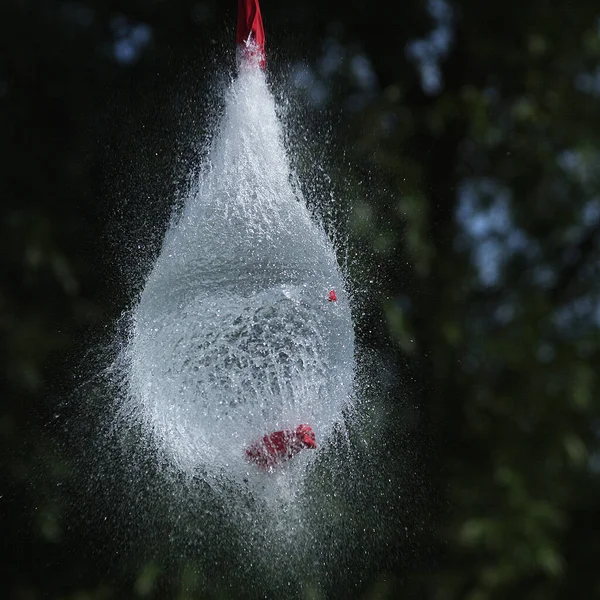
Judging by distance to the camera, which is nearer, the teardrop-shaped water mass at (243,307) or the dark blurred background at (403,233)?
the teardrop-shaped water mass at (243,307)

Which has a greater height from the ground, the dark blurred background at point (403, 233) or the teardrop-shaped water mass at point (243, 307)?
the dark blurred background at point (403, 233)

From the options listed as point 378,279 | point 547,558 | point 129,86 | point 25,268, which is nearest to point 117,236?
point 25,268

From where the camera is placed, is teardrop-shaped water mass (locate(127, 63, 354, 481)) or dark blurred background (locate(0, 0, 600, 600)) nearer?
teardrop-shaped water mass (locate(127, 63, 354, 481))

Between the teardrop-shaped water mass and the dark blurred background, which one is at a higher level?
the dark blurred background

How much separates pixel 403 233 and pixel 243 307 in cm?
102

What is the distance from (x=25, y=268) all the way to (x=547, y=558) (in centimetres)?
128

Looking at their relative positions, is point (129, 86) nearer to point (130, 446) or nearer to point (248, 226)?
point (130, 446)

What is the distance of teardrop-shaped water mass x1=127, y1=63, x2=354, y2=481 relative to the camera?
3.40 feet

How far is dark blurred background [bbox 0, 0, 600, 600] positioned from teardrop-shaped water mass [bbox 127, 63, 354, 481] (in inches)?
19.6

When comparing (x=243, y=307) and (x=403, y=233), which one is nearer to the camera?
(x=243, y=307)

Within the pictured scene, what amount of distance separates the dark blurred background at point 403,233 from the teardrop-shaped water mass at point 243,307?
0.50 m

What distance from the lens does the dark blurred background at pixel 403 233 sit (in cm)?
185

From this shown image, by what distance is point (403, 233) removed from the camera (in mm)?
2002

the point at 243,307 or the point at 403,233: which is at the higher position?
the point at 403,233
